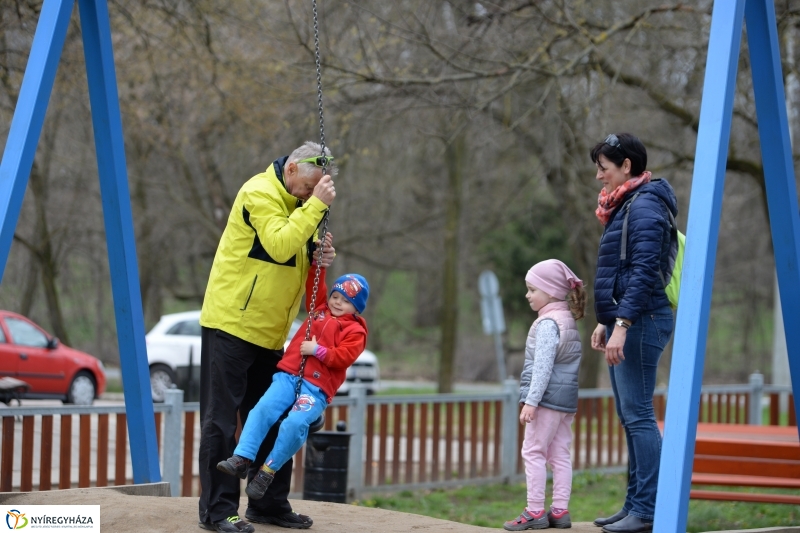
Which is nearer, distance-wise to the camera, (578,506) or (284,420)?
(284,420)

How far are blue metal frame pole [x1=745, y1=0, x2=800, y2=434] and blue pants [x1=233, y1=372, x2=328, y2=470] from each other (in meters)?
Answer: 2.62

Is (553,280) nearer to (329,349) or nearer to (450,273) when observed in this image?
(329,349)

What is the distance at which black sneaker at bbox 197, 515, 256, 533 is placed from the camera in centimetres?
442

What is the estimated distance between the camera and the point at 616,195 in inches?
187

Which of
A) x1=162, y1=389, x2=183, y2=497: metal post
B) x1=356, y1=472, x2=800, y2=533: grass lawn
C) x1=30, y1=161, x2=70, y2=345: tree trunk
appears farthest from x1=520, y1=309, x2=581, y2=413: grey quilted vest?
x1=30, y1=161, x2=70, y2=345: tree trunk

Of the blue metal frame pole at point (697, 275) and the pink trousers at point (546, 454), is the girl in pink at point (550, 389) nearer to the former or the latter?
the pink trousers at point (546, 454)

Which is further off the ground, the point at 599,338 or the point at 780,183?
the point at 780,183

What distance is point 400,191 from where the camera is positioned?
82.8 feet

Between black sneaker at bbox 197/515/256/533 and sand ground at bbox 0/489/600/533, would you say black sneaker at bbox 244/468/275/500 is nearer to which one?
black sneaker at bbox 197/515/256/533

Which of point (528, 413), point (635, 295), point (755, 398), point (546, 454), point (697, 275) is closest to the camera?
point (697, 275)

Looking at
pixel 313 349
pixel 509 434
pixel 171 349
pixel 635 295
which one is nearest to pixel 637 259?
pixel 635 295

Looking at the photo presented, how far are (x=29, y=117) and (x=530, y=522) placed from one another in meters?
3.28

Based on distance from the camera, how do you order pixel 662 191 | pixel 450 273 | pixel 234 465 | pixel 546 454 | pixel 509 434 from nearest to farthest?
pixel 234 465, pixel 662 191, pixel 546 454, pixel 509 434, pixel 450 273

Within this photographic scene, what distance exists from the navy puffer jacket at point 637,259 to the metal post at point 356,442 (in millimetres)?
4950
